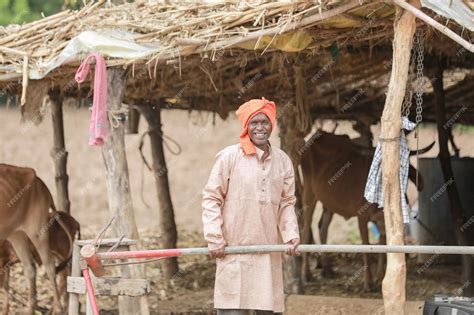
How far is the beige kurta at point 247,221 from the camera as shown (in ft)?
21.2

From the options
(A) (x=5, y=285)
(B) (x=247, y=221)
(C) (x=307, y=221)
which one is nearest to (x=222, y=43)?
(B) (x=247, y=221)

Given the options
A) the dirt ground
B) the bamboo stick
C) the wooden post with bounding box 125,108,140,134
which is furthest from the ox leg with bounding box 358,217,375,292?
the bamboo stick

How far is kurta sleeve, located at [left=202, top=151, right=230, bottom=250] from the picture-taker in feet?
20.8

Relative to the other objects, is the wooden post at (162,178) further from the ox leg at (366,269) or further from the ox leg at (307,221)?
the ox leg at (366,269)

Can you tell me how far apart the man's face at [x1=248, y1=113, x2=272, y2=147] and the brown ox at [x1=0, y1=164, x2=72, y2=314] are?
4605mm

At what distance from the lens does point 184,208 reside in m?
22.3

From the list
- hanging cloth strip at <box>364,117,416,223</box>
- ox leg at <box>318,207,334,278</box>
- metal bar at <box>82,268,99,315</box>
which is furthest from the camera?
ox leg at <box>318,207,334,278</box>

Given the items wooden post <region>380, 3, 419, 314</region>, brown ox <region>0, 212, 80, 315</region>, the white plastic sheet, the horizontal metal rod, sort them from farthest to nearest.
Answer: brown ox <region>0, 212, 80, 315</region> < the white plastic sheet < wooden post <region>380, 3, 419, 314</region> < the horizontal metal rod

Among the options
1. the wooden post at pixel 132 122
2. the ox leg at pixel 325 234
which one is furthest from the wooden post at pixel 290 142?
the wooden post at pixel 132 122

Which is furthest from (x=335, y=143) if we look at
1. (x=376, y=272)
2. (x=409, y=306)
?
(x=409, y=306)

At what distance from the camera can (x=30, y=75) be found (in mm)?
8492

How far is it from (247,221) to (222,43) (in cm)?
172

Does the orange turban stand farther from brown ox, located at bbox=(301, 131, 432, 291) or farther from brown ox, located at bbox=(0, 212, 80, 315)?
brown ox, located at bbox=(301, 131, 432, 291)

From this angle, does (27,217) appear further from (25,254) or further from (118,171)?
(118,171)
